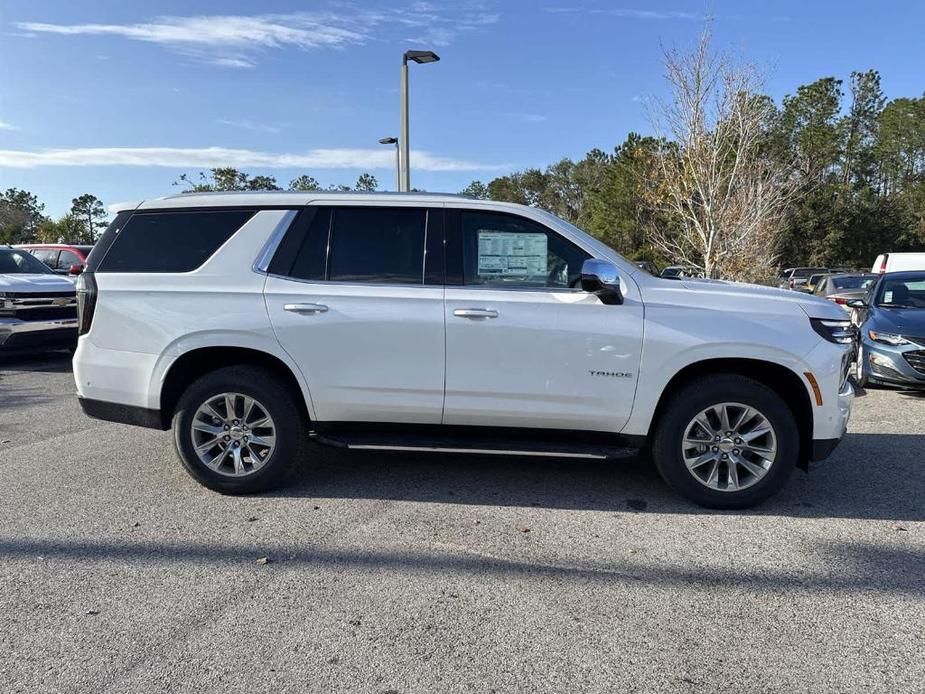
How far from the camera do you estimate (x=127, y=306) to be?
15.1 ft

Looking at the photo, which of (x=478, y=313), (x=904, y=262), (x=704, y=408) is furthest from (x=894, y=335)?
(x=904, y=262)

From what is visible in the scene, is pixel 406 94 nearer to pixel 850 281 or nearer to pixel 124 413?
pixel 124 413

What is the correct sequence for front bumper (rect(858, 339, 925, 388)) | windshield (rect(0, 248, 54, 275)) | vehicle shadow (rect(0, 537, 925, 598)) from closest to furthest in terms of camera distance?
1. vehicle shadow (rect(0, 537, 925, 598))
2. front bumper (rect(858, 339, 925, 388))
3. windshield (rect(0, 248, 54, 275))

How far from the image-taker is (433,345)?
4.41m

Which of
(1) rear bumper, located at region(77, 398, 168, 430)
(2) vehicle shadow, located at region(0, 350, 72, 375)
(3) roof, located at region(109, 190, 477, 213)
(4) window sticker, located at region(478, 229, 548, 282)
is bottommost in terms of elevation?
(2) vehicle shadow, located at region(0, 350, 72, 375)

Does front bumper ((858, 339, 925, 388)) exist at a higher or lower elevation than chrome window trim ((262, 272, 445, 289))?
lower

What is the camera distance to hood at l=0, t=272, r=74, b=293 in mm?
9469

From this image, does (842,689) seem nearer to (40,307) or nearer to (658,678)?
(658,678)

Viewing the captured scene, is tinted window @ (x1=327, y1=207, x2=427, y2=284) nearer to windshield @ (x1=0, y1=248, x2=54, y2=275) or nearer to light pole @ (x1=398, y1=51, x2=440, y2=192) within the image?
windshield @ (x1=0, y1=248, x2=54, y2=275)

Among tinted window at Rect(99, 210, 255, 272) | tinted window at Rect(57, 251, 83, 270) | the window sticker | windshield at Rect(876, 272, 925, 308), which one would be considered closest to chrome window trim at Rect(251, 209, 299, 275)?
tinted window at Rect(99, 210, 255, 272)

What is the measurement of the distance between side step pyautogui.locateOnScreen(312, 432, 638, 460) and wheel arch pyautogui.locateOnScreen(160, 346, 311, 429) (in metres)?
0.36

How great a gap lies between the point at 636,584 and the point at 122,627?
240 centimetres

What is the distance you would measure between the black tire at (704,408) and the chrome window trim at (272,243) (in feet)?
9.17

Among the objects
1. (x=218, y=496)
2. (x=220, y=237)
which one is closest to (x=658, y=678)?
(x=218, y=496)
